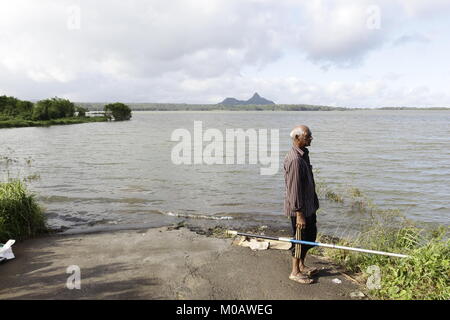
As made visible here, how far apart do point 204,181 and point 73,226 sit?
7775 mm

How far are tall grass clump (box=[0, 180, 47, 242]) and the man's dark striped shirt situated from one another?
600cm

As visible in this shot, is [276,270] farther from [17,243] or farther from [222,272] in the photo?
[17,243]

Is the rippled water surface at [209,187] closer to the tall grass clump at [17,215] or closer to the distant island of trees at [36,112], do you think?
the tall grass clump at [17,215]

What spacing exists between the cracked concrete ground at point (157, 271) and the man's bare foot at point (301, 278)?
0.26ft

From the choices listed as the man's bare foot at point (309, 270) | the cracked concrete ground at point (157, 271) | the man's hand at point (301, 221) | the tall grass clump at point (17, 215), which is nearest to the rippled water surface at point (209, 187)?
the tall grass clump at point (17, 215)

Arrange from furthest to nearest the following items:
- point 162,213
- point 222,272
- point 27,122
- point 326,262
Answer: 1. point 27,122
2. point 162,213
3. point 326,262
4. point 222,272

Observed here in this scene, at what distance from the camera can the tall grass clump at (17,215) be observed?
7.33m

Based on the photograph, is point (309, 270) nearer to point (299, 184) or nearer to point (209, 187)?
point (299, 184)

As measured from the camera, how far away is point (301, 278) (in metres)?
5.41

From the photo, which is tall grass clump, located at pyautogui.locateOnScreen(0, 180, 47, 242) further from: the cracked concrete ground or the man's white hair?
the man's white hair

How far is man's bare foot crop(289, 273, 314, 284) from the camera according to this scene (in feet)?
17.6
